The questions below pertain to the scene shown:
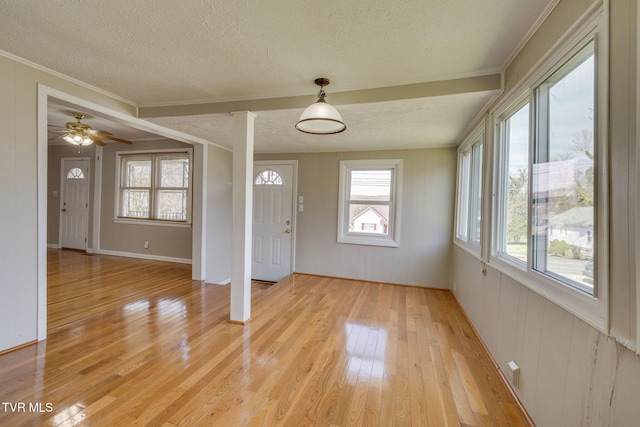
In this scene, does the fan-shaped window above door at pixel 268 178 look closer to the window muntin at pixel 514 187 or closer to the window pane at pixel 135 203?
the window pane at pixel 135 203

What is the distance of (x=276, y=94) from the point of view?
8.54ft

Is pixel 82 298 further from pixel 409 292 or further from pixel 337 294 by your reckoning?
pixel 409 292

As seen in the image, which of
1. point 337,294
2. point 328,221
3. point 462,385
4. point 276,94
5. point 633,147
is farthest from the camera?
point 328,221

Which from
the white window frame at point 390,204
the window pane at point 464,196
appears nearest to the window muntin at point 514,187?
the window pane at point 464,196

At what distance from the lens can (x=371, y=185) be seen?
14.6 feet

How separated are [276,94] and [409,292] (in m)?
3.22

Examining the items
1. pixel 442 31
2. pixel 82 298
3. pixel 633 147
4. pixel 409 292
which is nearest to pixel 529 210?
pixel 633 147

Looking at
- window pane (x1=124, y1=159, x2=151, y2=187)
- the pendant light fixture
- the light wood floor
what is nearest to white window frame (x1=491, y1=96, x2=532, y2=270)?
the light wood floor

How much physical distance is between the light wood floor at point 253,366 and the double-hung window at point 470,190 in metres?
0.98

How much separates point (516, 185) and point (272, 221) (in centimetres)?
376

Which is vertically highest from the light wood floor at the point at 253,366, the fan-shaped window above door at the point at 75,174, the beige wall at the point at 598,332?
the fan-shaped window above door at the point at 75,174

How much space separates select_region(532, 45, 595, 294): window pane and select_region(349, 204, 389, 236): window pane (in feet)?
9.06

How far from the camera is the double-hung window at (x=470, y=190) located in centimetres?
290

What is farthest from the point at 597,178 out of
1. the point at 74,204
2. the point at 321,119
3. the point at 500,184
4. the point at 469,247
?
the point at 74,204
